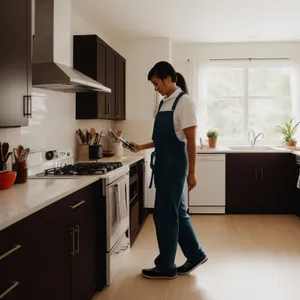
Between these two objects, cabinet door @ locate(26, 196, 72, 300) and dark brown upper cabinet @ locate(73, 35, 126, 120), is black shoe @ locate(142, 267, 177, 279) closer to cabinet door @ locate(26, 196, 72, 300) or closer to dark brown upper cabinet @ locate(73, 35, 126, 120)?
cabinet door @ locate(26, 196, 72, 300)

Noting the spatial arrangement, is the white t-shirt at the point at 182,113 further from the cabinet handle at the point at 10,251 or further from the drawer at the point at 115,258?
the cabinet handle at the point at 10,251

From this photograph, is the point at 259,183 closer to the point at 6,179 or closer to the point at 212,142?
the point at 212,142

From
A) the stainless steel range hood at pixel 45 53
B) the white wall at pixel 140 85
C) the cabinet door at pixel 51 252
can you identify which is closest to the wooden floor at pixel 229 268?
the cabinet door at pixel 51 252

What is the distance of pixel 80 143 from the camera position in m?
4.39

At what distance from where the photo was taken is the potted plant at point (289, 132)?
5.94 meters

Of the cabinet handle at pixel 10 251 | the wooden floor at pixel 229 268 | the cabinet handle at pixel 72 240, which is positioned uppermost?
the cabinet handle at pixel 10 251

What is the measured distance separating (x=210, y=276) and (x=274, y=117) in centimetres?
359

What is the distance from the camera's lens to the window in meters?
6.32

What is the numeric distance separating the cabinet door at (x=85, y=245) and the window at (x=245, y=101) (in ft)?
12.3

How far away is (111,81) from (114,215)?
2.14 metres

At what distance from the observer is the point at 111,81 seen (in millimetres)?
4922

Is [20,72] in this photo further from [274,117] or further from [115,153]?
[274,117]

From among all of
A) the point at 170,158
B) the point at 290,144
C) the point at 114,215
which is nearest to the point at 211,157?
the point at 290,144

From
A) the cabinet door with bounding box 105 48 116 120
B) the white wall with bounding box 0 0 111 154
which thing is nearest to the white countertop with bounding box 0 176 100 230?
the white wall with bounding box 0 0 111 154
